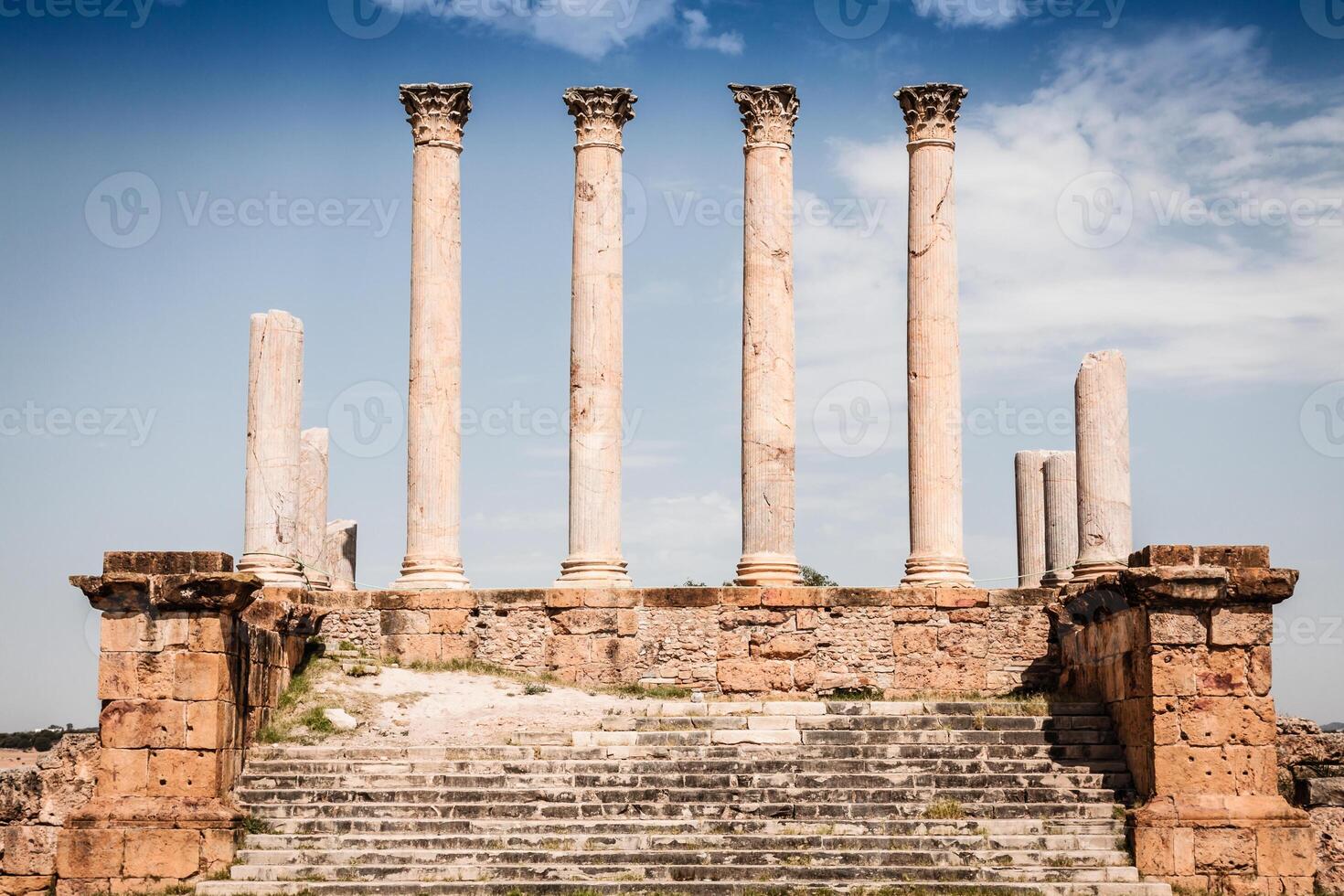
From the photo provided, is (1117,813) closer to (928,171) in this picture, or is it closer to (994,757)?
(994,757)

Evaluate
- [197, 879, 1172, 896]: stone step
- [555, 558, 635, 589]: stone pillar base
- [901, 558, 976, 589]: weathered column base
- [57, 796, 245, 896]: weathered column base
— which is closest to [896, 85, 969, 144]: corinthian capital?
[901, 558, 976, 589]: weathered column base

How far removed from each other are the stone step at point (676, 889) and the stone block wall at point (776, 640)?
9134 millimetres

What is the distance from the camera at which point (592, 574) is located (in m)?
30.3

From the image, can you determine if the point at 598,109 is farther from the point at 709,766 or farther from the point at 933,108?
the point at 709,766

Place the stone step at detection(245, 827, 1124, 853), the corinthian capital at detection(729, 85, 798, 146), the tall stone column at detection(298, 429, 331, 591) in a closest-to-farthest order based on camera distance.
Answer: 1. the stone step at detection(245, 827, 1124, 853)
2. the corinthian capital at detection(729, 85, 798, 146)
3. the tall stone column at detection(298, 429, 331, 591)

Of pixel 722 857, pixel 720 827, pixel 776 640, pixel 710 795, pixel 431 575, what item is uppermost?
pixel 431 575

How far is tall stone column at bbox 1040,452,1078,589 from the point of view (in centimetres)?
3512

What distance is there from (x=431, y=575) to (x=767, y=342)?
7.29 metres

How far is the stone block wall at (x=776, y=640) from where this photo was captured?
96.3 ft

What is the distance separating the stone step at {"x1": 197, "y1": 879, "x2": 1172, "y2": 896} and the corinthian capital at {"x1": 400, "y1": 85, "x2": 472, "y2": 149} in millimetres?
15805

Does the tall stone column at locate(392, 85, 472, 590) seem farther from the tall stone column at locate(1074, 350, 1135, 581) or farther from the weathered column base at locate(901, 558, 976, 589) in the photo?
the tall stone column at locate(1074, 350, 1135, 581)

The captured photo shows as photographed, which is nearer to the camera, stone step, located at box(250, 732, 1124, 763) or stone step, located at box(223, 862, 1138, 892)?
stone step, located at box(223, 862, 1138, 892)

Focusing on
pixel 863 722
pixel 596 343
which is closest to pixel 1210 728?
pixel 863 722

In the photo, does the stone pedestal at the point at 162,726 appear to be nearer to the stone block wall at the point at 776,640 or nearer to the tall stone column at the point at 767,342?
the stone block wall at the point at 776,640
